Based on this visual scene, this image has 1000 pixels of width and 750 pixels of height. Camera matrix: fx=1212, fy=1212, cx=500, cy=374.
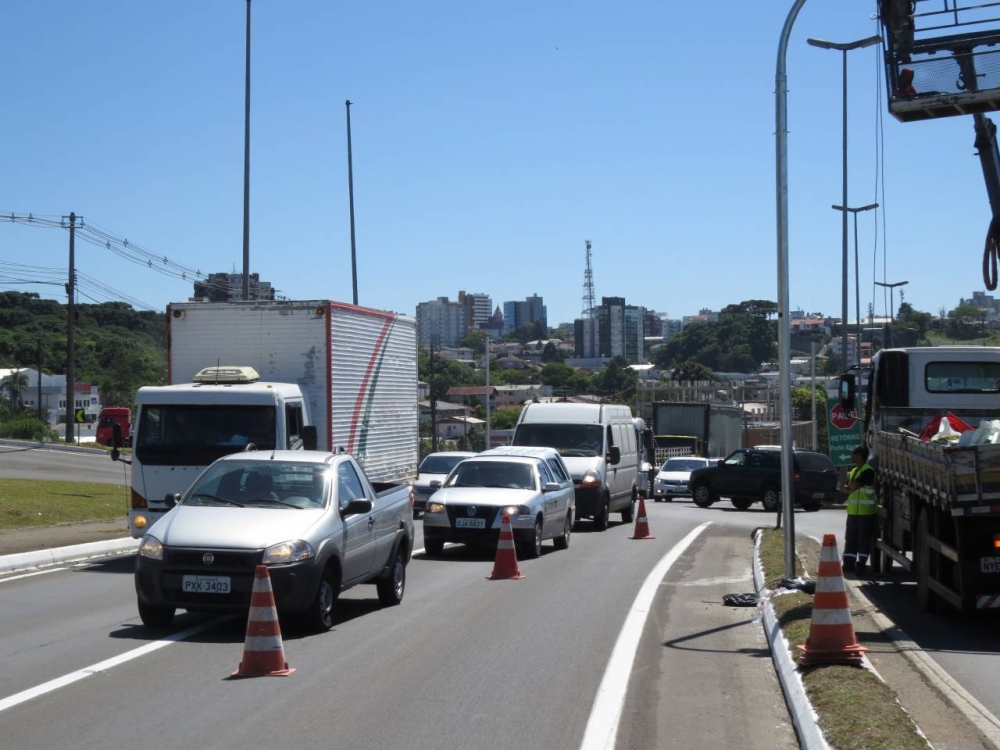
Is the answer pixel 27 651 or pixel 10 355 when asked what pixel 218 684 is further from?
pixel 10 355

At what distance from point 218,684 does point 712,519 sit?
23811mm

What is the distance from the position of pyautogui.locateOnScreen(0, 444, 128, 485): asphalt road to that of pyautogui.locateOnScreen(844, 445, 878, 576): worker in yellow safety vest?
85.4 feet

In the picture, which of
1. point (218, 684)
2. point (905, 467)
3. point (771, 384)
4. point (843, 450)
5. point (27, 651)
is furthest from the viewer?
point (771, 384)

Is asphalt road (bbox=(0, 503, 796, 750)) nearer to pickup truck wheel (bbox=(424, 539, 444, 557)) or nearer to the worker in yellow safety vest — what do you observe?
the worker in yellow safety vest

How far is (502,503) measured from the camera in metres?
18.5

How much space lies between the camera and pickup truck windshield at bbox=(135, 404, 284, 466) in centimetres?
1714

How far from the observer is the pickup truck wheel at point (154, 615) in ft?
35.2

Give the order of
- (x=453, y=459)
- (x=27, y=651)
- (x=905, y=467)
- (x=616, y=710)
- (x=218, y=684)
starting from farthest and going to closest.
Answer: (x=453, y=459), (x=905, y=467), (x=27, y=651), (x=218, y=684), (x=616, y=710)

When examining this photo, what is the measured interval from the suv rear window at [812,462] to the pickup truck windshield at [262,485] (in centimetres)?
2788

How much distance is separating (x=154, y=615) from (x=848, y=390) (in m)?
10.5

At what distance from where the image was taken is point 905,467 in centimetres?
1373

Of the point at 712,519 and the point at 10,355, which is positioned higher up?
the point at 10,355

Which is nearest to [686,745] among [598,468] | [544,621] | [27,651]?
[544,621]

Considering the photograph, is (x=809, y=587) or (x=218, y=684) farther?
(x=809, y=587)
